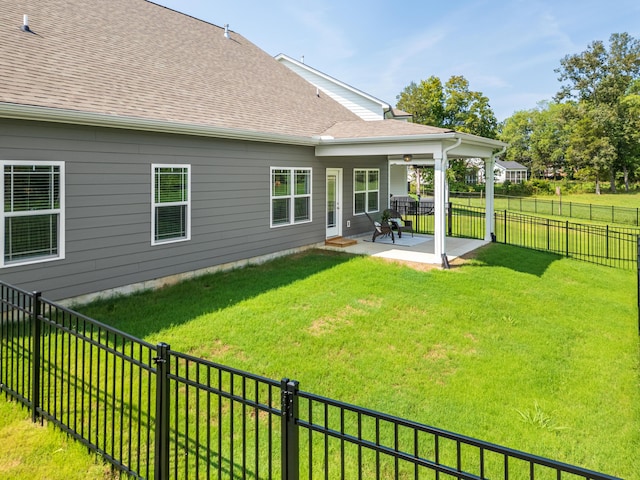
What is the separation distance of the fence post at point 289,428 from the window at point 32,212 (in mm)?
5335

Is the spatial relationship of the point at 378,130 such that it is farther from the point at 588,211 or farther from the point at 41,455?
the point at 588,211

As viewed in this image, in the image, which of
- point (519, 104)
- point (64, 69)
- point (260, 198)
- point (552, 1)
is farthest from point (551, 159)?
point (64, 69)

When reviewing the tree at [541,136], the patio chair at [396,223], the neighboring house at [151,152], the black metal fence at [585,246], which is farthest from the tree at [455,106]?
the neighboring house at [151,152]

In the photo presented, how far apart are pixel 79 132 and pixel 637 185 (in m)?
60.1

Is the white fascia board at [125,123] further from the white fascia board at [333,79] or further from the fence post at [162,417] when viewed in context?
the white fascia board at [333,79]

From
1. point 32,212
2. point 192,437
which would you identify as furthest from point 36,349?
point 32,212

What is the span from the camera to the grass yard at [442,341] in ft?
13.0

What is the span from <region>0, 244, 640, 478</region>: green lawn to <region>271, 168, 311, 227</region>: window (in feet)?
5.91

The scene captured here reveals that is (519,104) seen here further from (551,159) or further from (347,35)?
(347,35)

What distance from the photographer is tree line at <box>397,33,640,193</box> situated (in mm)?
37250

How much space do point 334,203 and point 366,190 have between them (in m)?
1.85

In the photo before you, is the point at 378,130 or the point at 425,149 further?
the point at 378,130

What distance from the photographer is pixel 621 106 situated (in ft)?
146

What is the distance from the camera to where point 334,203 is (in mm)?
12867
